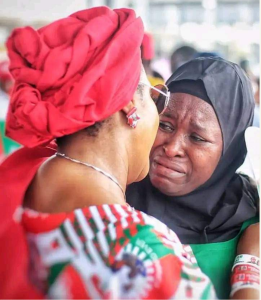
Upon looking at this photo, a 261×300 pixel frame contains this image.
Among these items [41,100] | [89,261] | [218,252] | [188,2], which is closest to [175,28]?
[188,2]

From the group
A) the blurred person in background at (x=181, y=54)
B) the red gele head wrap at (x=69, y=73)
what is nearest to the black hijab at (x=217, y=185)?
the red gele head wrap at (x=69, y=73)

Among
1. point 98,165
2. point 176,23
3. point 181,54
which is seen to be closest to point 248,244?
point 98,165

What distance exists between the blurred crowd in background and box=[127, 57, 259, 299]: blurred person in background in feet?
0.40

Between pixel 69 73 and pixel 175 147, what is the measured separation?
411mm

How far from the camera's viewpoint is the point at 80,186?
0.86 meters

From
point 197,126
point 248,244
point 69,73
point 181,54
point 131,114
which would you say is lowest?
point 181,54

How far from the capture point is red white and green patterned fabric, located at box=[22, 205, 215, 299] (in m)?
0.81

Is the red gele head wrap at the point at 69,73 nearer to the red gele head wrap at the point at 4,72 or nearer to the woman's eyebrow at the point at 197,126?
the woman's eyebrow at the point at 197,126

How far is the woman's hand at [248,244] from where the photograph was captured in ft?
3.25

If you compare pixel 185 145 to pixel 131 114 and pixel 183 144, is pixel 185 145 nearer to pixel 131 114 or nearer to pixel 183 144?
pixel 183 144

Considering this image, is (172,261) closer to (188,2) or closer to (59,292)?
(59,292)

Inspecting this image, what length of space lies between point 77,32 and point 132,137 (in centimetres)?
23

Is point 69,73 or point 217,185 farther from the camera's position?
point 217,185

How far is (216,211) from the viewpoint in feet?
4.04
